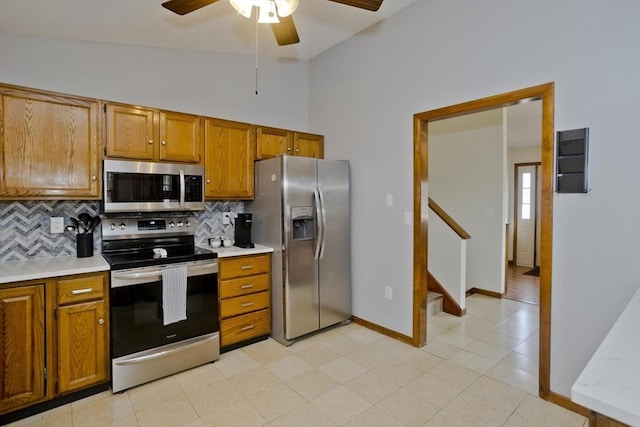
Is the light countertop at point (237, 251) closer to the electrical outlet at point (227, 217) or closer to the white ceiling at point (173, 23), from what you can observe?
the electrical outlet at point (227, 217)

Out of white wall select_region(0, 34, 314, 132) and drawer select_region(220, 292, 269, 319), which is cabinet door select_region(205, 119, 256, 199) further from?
drawer select_region(220, 292, 269, 319)

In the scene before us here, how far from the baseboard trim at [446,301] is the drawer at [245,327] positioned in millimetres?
2148

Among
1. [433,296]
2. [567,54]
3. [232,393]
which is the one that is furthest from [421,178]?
[232,393]

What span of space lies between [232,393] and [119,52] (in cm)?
300

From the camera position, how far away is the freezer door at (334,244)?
133 inches

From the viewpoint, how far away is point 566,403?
218 cm

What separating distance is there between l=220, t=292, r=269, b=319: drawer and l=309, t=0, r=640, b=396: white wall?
1.05 meters

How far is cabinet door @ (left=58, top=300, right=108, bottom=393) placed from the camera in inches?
86.8

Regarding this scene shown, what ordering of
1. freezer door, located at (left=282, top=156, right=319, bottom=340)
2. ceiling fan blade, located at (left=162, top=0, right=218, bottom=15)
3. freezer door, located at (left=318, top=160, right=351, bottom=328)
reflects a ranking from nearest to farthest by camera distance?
ceiling fan blade, located at (left=162, top=0, right=218, bottom=15), freezer door, located at (left=282, top=156, right=319, bottom=340), freezer door, located at (left=318, top=160, right=351, bottom=328)

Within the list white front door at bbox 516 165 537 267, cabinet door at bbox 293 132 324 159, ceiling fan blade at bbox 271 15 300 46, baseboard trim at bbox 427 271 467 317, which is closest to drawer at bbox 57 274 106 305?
ceiling fan blade at bbox 271 15 300 46

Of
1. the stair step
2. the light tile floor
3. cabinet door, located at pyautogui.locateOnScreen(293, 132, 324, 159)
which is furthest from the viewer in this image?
the stair step

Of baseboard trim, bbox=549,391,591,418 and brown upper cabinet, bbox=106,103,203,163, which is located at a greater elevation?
brown upper cabinet, bbox=106,103,203,163

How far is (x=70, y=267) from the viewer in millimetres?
2266

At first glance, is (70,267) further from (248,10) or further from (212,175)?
(248,10)
